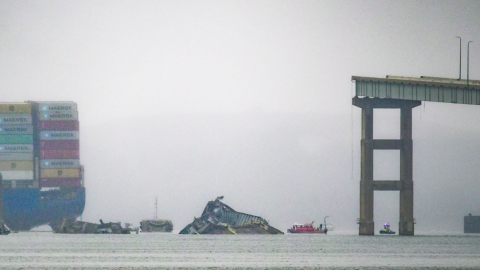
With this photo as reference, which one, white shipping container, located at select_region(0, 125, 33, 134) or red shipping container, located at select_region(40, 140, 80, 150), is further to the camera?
white shipping container, located at select_region(0, 125, 33, 134)

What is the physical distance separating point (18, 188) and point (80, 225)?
16323 mm

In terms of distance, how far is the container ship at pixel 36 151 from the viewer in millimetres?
189625

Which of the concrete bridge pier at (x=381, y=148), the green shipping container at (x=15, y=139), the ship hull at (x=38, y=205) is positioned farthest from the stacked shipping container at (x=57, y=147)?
the concrete bridge pier at (x=381, y=148)

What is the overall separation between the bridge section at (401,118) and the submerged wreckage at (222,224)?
31342mm

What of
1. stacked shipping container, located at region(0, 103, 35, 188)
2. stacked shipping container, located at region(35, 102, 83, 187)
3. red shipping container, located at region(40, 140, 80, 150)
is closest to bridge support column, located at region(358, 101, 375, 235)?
stacked shipping container, located at region(35, 102, 83, 187)

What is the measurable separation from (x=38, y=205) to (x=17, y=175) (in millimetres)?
8205

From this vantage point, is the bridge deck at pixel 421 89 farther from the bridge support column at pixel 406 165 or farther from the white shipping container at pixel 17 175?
the white shipping container at pixel 17 175

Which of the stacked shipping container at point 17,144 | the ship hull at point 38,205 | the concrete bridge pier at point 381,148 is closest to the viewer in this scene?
the concrete bridge pier at point 381,148

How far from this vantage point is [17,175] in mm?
190500

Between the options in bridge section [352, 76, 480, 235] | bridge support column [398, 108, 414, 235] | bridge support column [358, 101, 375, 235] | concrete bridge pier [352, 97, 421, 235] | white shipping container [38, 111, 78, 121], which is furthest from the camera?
white shipping container [38, 111, 78, 121]

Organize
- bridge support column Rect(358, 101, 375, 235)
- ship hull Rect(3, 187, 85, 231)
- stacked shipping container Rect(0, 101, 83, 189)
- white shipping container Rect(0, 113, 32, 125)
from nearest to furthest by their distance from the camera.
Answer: bridge support column Rect(358, 101, 375, 235)
stacked shipping container Rect(0, 101, 83, 189)
white shipping container Rect(0, 113, 32, 125)
ship hull Rect(3, 187, 85, 231)

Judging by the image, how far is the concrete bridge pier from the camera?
158 metres

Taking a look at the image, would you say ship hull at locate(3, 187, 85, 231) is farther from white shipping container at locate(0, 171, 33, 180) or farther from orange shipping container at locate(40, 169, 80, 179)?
orange shipping container at locate(40, 169, 80, 179)

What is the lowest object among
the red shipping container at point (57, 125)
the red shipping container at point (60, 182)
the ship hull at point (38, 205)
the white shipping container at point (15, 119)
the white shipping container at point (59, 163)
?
the ship hull at point (38, 205)
